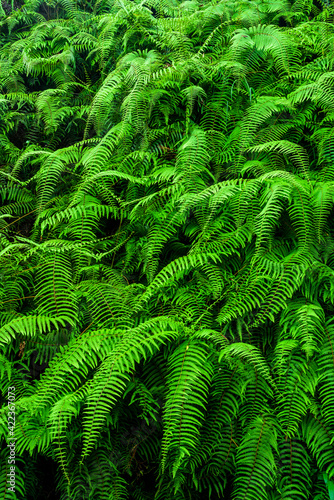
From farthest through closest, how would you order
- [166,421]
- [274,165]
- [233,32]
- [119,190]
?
[233,32] → [119,190] → [274,165] → [166,421]

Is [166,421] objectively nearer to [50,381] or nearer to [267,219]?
[50,381]

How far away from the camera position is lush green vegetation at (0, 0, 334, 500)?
84.7 inches

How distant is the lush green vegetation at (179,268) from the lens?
215 centimetres

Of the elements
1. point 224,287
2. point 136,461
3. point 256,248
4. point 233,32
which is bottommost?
point 136,461

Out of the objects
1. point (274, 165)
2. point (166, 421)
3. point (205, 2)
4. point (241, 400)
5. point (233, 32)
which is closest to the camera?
point (166, 421)

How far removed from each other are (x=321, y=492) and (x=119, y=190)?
9.05 feet

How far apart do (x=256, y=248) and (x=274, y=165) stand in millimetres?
899

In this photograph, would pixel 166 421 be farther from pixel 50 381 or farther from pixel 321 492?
pixel 321 492

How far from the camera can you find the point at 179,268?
250 centimetres

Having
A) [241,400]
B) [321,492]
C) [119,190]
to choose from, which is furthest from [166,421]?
[119,190]

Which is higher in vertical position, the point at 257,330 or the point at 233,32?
the point at 233,32

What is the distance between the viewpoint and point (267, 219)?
8.22ft

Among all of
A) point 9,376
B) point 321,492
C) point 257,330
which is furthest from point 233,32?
point 321,492

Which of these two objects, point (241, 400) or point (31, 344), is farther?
point (31, 344)
